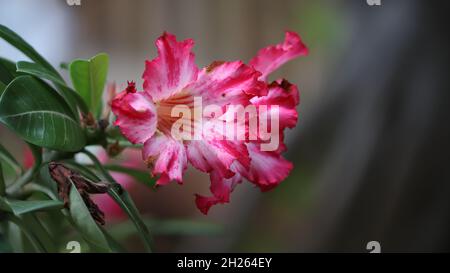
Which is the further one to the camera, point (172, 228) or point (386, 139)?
point (386, 139)

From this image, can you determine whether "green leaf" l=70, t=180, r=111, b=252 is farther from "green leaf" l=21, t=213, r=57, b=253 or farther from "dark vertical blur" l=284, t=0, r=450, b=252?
"dark vertical blur" l=284, t=0, r=450, b=252

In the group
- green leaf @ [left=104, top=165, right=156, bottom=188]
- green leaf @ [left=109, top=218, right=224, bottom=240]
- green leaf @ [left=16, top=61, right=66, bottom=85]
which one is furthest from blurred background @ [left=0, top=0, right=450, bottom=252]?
green leaf @ [left=16, top=61, right=66, bottom=85]

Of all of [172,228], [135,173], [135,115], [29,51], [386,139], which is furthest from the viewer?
[386,139]

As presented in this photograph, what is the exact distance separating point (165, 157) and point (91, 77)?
7.4 inches

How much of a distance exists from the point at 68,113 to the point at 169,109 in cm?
11

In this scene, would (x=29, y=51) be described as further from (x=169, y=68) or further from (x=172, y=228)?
(x=172, y=228)

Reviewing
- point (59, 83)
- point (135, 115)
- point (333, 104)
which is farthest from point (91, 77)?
point (333, 104)

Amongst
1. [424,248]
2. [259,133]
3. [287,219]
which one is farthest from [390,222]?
[259,133]

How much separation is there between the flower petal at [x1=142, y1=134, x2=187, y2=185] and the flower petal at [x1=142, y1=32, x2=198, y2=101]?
0.04 meters

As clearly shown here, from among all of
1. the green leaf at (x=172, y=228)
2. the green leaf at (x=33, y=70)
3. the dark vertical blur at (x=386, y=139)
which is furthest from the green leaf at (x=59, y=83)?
the dark vertical blur at (x=386, y=139)

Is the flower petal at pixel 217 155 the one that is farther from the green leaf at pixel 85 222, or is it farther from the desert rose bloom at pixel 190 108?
the green leaf at pixel 85 222

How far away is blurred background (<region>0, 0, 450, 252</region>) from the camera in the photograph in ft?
4.47

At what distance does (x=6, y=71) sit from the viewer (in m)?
0.52

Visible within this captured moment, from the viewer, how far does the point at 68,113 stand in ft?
1.71
